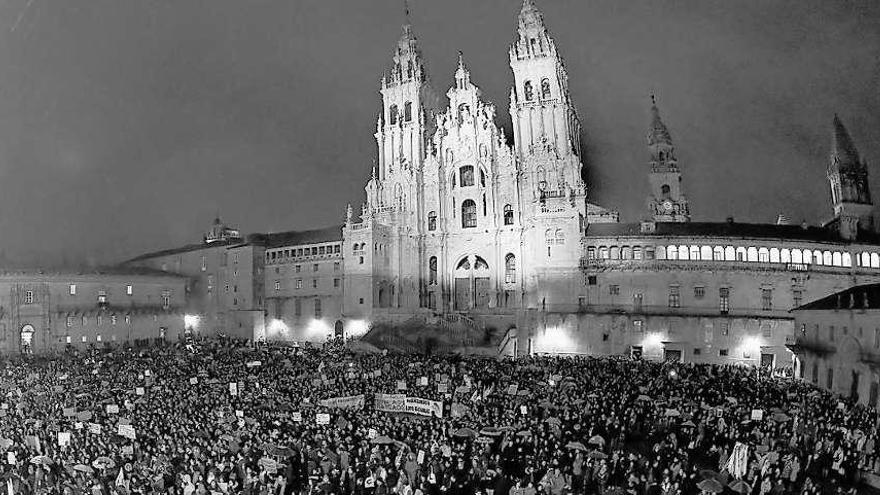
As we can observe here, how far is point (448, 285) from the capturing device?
1934 inches

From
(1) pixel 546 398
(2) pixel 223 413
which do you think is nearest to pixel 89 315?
(2) pixel 223 413

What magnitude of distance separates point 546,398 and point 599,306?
18652mm

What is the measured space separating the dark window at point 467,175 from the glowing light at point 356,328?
1141 cm

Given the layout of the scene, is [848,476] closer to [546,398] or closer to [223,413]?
[546,398]

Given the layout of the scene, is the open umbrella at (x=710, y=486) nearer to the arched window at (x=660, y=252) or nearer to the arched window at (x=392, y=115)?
the arched window at (x=660, y=252)

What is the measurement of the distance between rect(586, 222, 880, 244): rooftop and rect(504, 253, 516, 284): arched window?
21.6ft

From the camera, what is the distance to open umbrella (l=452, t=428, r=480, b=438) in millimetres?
18344

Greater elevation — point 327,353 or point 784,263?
point 784,263

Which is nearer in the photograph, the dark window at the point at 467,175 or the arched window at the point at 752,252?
the arched window at the point at 752,252

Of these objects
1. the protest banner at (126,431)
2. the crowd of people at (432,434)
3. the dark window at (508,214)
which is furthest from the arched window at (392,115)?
the protest banner at (126,431)

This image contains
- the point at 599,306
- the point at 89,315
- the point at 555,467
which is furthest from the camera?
the point at 89,315

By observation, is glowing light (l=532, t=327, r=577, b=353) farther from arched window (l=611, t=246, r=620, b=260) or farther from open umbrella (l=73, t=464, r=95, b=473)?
open umbrella (l=73, t=464, r=95, b=473)

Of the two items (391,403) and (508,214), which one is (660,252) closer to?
(508,214)

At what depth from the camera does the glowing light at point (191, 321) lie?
53.6 metres
